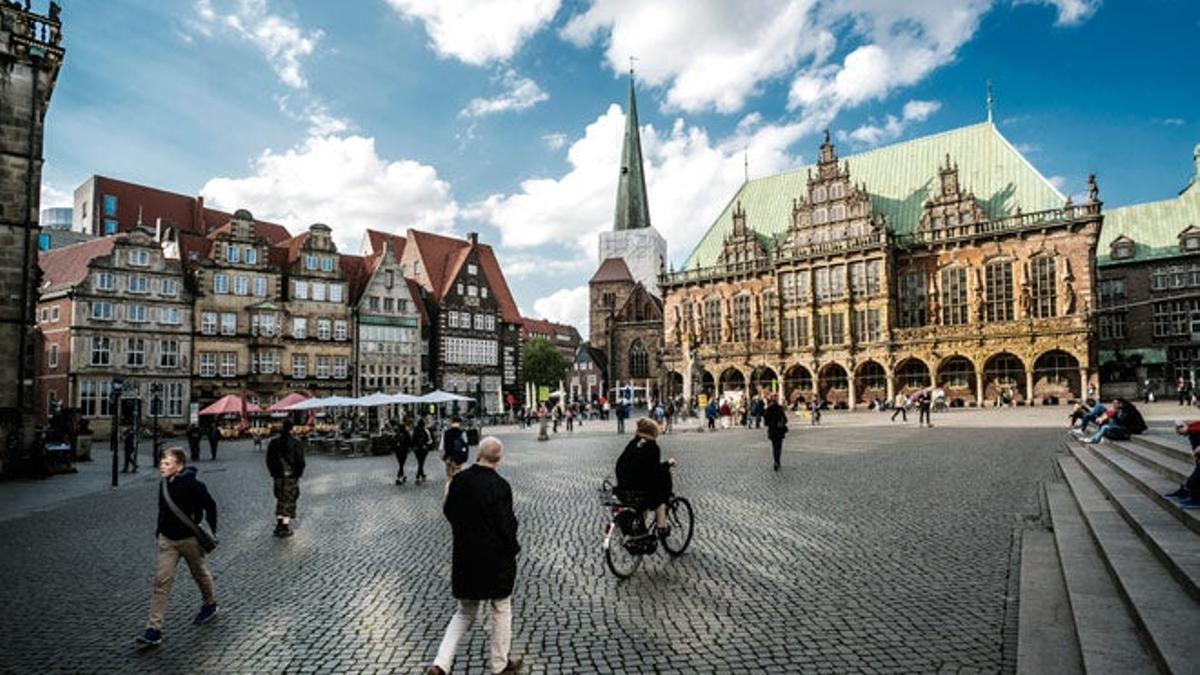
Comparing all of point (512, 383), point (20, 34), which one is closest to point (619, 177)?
point (512, 383)

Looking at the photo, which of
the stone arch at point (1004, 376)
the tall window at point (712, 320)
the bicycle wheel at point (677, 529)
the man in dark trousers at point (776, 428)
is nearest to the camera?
the bicycle wheel at point (677, 529)

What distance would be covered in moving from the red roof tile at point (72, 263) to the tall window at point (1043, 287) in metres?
54.6

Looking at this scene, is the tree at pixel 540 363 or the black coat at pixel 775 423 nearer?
the black coat at pixel 775 423

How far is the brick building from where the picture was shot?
47.3 metres

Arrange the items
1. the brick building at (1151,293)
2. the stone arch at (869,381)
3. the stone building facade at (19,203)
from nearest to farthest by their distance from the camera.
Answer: the stone building facade at (19,203) → the brick building at (1151,293) → the stone arch at (869,381)

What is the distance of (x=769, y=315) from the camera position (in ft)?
182

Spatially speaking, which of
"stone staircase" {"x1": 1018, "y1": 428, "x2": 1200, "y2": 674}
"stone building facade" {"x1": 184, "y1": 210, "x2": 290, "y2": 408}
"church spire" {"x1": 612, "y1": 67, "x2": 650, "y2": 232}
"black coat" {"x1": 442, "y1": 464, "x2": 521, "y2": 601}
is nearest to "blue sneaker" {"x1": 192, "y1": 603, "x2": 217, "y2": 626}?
"black coat" {"x1": 442, "y1": 464, "x2": 521, "y2": 601}

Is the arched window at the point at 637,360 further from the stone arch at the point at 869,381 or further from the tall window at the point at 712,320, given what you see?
the stone arch at the point at 869,381

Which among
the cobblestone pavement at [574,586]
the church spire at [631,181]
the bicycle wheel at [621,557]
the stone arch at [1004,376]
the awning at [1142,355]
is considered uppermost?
the church spire at [631,181]

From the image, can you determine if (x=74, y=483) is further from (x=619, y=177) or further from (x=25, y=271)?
(x=619, y=177)

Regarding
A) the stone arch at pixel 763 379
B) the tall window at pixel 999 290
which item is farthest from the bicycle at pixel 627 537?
the stone arch at pixel 763 379

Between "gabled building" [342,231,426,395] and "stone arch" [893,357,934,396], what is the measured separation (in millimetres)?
34908

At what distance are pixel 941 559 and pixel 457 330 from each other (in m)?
51.6

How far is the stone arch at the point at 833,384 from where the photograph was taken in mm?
50562
